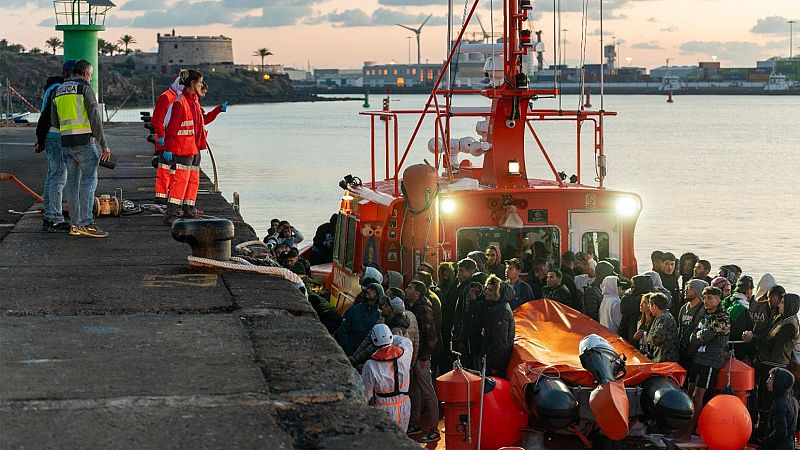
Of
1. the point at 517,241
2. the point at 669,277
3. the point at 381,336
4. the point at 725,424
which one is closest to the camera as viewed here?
the point at 381,336

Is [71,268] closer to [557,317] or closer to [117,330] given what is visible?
[117,330]

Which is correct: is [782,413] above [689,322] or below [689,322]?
below

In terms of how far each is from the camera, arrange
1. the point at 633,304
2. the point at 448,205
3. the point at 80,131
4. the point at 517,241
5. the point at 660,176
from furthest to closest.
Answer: the point at 660,176
the point at 517,241
the point at 448,205
the point at 80,131
the point at 633,304

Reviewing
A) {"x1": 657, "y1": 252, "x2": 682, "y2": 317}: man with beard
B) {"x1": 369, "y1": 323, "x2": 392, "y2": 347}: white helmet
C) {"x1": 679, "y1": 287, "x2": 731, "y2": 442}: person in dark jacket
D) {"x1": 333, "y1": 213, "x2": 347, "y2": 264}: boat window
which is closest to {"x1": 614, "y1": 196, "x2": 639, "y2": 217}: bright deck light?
{"x1": 657, "y1": 252, "x2": 682, "y2": 317}: man with beard

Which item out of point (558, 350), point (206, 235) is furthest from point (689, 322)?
point (206, 235)

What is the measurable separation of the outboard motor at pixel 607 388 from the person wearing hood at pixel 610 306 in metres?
1.80

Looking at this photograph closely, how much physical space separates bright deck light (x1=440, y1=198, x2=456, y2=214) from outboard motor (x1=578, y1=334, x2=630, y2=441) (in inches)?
156

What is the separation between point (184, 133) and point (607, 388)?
5.32 m

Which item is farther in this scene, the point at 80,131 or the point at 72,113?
the point at 80,131

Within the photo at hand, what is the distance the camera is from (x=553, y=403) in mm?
9969

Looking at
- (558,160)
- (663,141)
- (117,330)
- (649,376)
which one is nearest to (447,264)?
(649,376)

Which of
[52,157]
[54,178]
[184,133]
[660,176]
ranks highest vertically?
[184,133]

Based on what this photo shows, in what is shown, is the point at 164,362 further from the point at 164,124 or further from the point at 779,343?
the point at 164,124

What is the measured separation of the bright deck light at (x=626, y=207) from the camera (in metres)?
14.3
